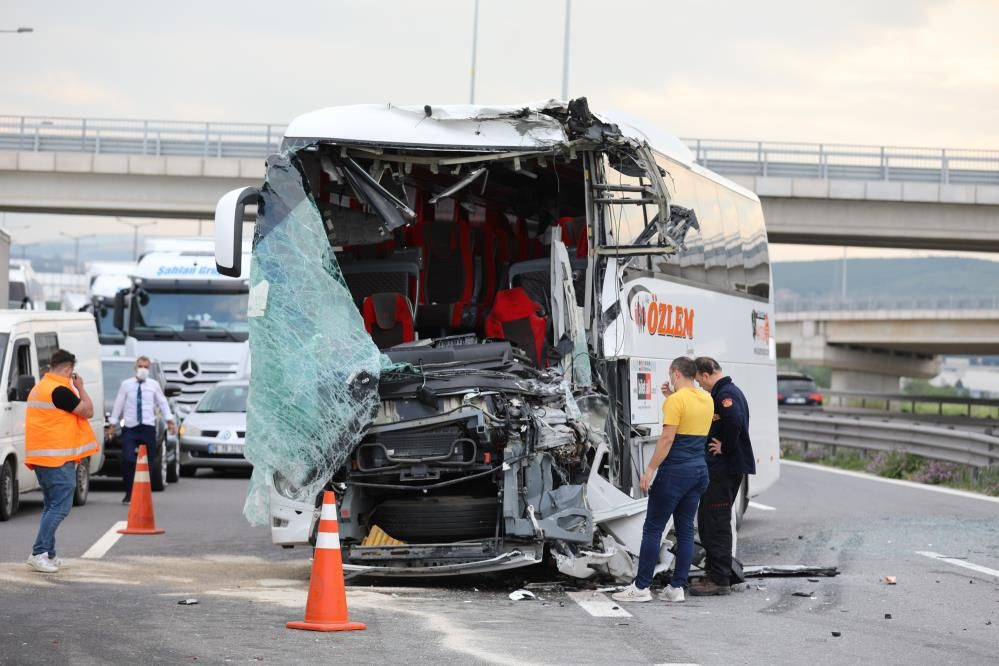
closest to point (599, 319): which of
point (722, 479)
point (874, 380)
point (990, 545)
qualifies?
point (722, 479)

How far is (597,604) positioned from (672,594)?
70cm

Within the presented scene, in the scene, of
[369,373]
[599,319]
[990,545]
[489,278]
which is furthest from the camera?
[990,545]

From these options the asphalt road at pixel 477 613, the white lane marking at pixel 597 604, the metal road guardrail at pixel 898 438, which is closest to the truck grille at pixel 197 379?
the metal road guardrail at pixel 898 438

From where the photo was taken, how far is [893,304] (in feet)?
252

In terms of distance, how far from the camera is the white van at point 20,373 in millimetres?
16750

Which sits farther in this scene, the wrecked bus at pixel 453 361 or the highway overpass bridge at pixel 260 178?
the highway overpass bridge at pixel 260 178

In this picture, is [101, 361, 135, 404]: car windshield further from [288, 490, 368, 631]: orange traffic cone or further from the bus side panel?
[288, 490, 368, 631]: orange traffic cone

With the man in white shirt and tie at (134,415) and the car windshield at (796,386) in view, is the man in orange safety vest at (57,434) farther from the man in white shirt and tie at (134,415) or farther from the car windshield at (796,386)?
the car windshield at (796,386)

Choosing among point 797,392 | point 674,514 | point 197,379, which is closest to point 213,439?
point 197,379

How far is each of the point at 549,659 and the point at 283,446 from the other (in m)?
3.47

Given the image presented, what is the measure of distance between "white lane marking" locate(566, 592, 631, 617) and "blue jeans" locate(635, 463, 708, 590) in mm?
305

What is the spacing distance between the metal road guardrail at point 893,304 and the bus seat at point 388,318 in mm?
61455

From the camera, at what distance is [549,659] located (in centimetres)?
827

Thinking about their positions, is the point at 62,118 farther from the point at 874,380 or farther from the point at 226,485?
the point at 874,380
